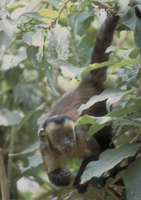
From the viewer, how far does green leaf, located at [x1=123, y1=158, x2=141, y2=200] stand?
8.52 feet

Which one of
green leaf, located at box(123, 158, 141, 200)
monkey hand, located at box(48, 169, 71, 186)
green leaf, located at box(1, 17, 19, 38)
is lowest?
monkey hand, located at box(48, 169, 71, 186)

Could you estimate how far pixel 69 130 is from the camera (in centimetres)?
390

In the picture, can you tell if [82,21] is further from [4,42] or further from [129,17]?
[4,42]

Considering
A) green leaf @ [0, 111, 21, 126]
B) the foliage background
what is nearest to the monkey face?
the foliage background

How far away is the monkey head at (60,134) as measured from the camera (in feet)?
12.5

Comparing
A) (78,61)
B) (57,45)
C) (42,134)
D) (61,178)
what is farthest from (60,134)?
(57,45)

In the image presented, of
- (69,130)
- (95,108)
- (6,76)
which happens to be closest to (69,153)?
(69,130)

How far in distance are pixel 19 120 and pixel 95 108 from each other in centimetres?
119

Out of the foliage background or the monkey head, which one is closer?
the foliage background

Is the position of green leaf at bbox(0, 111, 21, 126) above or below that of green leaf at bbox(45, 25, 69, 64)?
below

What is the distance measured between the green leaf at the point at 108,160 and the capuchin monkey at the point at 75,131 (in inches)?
33.1

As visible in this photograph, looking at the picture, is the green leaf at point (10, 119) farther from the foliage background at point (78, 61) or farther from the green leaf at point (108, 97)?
the green leaf at point (108, 97)

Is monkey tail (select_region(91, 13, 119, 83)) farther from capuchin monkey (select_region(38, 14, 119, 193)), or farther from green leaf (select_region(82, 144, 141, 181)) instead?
green leaf (select_region(82, 144, 141, 181))

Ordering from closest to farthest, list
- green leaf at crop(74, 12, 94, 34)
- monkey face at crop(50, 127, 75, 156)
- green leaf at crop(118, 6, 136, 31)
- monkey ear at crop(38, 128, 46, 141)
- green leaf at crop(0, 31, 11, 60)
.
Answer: green leaf at crop(0, 31, 11, 60), green leaf at crop(118, 6, 136, 31), monkey face at crop(50, 127, 75, 156), monkey ear at crop(38, 128, 46, 141), green leaf at crop(74, 12, 94, 34)
